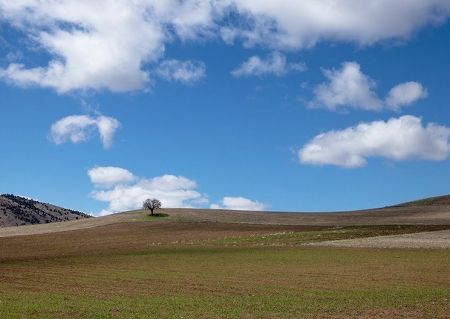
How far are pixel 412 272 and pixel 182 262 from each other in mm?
20800

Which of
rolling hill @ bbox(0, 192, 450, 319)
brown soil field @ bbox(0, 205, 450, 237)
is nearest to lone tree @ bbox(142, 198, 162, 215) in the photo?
brown soil field @ bbox(0, 205, 450, 237)

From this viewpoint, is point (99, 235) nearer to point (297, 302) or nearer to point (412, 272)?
point (412, 272)

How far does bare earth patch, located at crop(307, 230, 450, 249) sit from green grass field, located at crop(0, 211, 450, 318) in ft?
14.5

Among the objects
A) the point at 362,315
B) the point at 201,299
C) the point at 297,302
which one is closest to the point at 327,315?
the point at 362,315

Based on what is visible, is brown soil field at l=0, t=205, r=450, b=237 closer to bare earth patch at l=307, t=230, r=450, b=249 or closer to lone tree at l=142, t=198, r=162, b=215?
lone tree at l=142, t=198, r=162, b=215

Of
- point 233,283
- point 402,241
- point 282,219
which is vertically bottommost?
point 233,283

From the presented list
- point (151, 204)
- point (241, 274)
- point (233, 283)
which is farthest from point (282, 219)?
point (233, 283)

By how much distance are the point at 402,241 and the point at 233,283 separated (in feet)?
134

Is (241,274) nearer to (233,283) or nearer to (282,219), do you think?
(233,283)

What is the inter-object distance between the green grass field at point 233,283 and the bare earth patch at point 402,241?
14.5ft

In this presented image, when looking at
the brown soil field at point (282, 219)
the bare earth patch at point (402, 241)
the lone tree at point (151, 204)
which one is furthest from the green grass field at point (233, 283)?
the lone tree at point (151, 204)

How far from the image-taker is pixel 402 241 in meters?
70.9

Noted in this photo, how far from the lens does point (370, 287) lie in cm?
3388

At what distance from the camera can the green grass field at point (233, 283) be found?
25.4 metres
